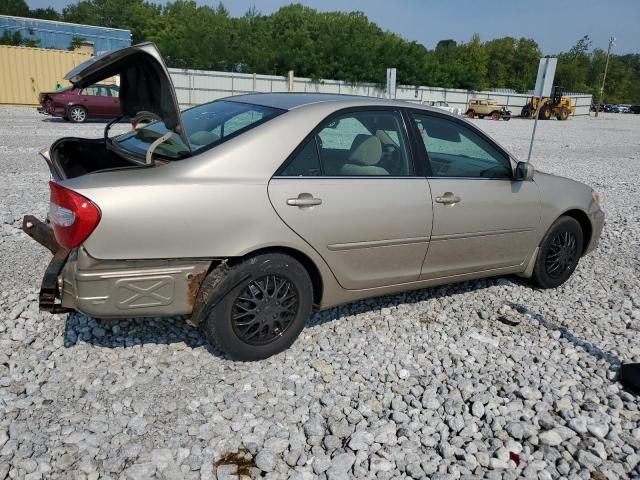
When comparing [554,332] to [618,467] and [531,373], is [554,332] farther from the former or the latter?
[618,467]

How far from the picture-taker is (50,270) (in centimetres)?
303

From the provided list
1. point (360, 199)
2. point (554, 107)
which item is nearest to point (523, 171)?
point (360, 199)

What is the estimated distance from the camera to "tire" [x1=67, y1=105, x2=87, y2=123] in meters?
18.3

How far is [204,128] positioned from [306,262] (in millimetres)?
1099

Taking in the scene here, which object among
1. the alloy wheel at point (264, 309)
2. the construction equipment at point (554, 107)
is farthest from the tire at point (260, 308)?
the construction equipment at point (554, 107)

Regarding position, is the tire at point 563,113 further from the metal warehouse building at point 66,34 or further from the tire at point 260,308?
the tire at point 260,308

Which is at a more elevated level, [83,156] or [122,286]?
[83,156]

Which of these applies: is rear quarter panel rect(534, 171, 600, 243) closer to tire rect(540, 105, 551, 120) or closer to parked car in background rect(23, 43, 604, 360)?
parked car in background rect(23, 43, 604, 360)

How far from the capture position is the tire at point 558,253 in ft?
15.3

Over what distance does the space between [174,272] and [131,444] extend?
89cm

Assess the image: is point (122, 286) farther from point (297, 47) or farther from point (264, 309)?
point (297, 47)

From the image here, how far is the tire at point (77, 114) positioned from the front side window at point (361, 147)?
17.4m

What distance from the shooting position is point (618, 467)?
260 cm

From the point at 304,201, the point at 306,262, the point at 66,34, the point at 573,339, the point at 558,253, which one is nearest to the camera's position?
the point at 304,201
